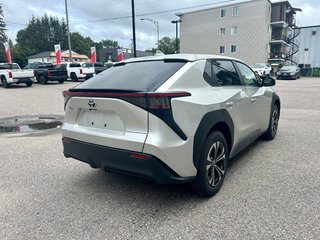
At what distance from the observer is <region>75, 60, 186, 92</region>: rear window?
2.75 m

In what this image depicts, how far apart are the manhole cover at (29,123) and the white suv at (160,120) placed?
425cm

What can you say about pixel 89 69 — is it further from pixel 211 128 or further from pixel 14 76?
pixel 211 128

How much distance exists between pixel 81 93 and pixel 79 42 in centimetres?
10263

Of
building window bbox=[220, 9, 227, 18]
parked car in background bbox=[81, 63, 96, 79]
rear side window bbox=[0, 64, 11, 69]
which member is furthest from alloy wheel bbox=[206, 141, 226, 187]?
building window bbox=[220, 9, 227, 18]

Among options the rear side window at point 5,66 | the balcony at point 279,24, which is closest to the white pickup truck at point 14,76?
the rear side window at point 5,66

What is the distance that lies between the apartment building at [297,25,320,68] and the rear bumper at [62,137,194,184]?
51.9 metres

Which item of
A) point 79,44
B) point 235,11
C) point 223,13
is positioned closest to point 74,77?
point 223,13

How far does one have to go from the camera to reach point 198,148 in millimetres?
2824

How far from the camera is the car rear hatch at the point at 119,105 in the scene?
8.57 feet

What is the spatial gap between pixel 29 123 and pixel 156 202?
19.7ft

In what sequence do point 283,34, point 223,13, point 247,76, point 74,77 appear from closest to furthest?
1. point 247,76
2. point 74,77
3. point 223,13
4. point 283,34

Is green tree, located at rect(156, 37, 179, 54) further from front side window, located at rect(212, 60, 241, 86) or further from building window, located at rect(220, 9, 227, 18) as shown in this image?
front side window, located at rect(212, 60, 241, 86)

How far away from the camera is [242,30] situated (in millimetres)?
40219

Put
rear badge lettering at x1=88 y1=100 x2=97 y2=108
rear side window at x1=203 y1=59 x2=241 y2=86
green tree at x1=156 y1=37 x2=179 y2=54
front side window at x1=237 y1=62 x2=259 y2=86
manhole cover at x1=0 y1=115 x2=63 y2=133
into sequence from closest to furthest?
1. rear badge lettering at x1=88 y1=100 x2=97 y2=108
2. rear side window at x1=203 y1=59 x2=241 y2=86
3. front side window at x1=237 y1=62 x2=259 y2=86
4. manhole cover at x1=0 y1=115 x2=63 y2=133
5. green tree at x1=156 y1=37 x2=179 y2=54
